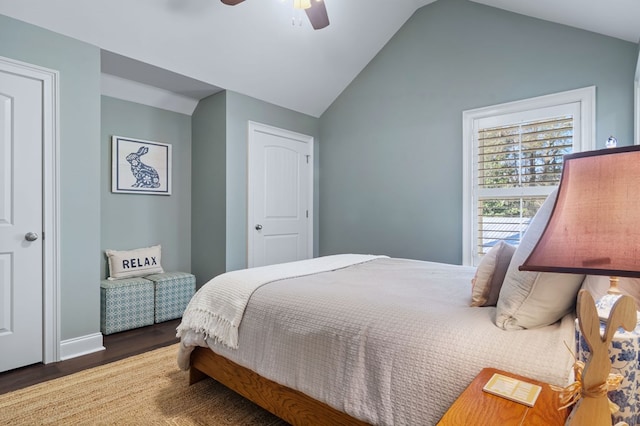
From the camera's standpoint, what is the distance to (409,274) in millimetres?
2127

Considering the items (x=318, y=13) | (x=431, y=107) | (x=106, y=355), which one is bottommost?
(x=106, y=355)

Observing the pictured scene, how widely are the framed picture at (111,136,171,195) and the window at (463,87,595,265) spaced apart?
3175mm

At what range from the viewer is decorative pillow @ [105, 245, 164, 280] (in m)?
3.36

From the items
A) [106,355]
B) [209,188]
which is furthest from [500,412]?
[209,188]

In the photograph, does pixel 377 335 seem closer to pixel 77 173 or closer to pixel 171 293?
pixel 77 173

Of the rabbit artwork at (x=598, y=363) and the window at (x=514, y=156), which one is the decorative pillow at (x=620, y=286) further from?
the window at (x=514, y=156)

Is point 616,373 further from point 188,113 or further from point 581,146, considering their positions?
point 188,113

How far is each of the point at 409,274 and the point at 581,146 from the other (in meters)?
1.87

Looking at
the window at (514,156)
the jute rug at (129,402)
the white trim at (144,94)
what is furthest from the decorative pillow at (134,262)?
the window at (514,156)

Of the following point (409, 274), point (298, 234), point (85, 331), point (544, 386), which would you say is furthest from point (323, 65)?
point (544, 386)

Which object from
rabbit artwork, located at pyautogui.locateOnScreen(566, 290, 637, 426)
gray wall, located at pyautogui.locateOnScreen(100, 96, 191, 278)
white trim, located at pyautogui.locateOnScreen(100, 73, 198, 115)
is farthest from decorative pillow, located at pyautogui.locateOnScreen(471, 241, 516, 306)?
white trim, located at pyautogui.locateOnScreen(100, 73, 198, 115)

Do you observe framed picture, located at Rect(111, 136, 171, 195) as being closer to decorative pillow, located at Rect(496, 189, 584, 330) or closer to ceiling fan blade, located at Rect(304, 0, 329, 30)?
ceiling fan blade, located at Rect(304, 0, 329, 30)

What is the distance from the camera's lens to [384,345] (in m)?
1.22

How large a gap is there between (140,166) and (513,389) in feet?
12.4
